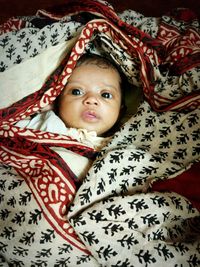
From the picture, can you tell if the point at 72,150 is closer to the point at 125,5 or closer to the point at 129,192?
the point at 129,192

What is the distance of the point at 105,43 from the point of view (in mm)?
1147

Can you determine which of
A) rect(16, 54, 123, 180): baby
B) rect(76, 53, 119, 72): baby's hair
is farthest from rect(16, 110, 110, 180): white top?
Answer: rect(76, 53, 119, 72): baby's hair

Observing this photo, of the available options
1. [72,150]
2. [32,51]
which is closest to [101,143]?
[72,150]

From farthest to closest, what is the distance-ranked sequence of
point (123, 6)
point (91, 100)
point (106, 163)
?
point (123, 6)
point (91, 100)
point (106, 163)

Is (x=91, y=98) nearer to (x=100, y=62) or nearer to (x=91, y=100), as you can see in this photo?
(x=91, y=100)

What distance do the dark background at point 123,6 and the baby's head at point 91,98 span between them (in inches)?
16.4

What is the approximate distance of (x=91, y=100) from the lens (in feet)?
3.47

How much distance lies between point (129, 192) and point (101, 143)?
0.81ft

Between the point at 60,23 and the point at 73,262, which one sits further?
the point at 60,23

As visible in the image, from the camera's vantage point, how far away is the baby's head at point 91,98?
1.07 metres

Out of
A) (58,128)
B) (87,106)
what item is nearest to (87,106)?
(87,106)

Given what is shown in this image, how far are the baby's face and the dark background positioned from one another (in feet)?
1.44

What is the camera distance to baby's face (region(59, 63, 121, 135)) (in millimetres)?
1071

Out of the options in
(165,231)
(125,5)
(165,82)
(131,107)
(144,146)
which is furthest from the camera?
(125,5)
